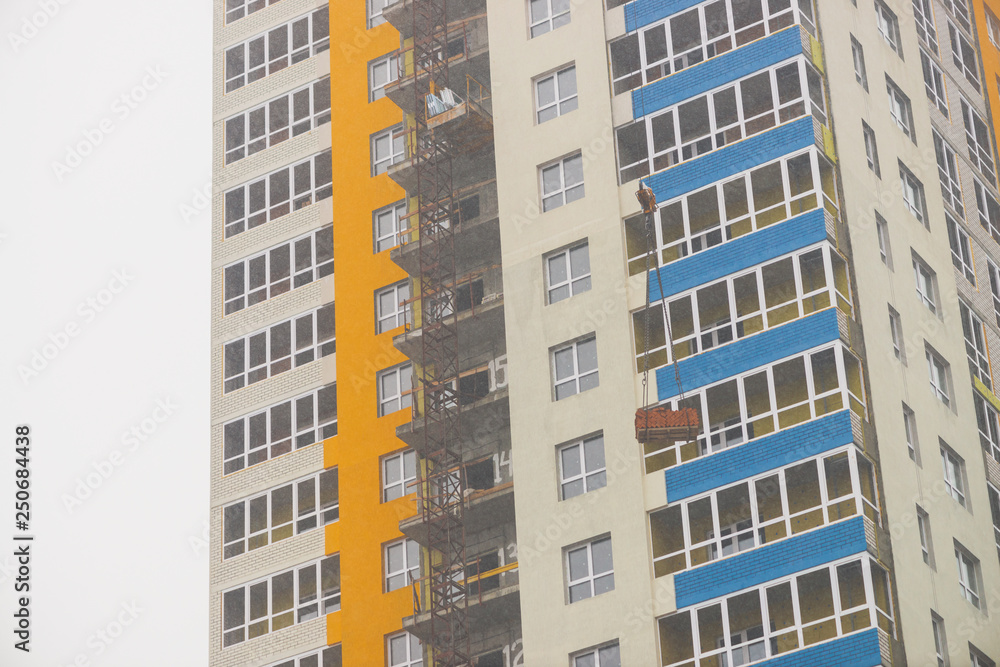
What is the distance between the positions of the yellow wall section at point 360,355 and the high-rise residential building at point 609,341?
14 centimetres

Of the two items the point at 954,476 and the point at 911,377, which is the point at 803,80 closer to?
the point at 911,377

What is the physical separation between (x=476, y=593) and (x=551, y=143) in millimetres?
16157

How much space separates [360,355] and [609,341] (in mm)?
12257

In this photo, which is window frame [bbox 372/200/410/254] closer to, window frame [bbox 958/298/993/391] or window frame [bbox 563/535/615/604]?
window frame [bbox 563/535/615/604]

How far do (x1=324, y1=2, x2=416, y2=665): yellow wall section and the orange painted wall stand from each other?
25.1 m

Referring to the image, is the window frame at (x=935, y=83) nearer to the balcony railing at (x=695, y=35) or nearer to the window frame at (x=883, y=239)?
the balcony railing at (x=695, y=35)

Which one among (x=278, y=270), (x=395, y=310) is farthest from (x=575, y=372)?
(x=278, y=270)

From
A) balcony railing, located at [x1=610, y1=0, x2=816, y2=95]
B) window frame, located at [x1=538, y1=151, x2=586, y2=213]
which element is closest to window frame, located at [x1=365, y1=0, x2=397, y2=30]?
balcony railing, located at [x1=610, y1=0, x2=816, y2=95]

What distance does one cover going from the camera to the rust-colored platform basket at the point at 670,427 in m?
56.7

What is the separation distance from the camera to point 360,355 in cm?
6962

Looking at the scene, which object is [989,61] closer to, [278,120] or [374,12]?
[374,12]

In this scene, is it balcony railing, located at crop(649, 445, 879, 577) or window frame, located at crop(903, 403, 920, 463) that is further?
window frame, located at crop(903, 403, 920, 463)

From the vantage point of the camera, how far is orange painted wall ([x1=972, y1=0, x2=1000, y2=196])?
77625mm

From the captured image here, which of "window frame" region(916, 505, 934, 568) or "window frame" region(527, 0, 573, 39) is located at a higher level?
"window frame" region(527, 0, 573, 39)
